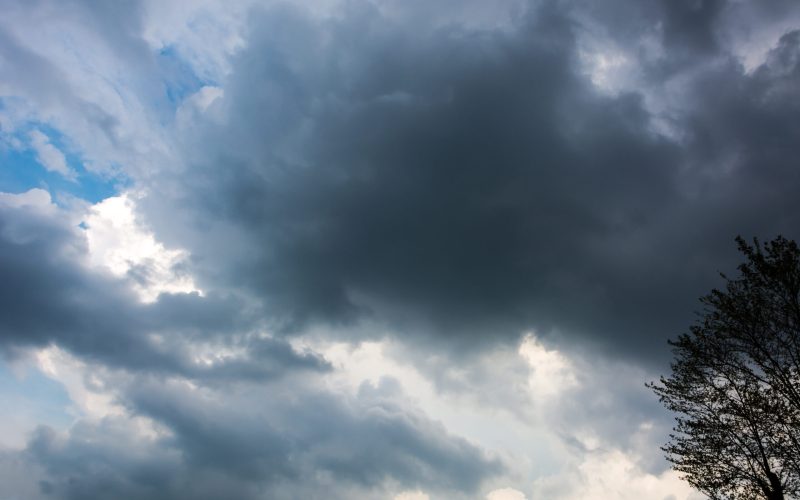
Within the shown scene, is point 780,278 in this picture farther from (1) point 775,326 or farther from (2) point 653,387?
(2) point 653,387

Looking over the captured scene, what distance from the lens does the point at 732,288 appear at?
77.5ft

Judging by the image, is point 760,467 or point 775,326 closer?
point 775,326

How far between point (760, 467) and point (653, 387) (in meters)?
5.92

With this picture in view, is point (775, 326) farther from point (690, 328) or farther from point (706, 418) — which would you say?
point (706, 418)

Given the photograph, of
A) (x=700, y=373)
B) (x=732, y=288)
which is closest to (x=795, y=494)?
(x=700, y=373)

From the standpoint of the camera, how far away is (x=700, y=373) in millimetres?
24984

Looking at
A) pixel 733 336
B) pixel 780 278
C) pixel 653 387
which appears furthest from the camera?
pixel 653 387

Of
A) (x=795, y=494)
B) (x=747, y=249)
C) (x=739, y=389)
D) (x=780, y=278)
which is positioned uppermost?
(x=747, y=249)

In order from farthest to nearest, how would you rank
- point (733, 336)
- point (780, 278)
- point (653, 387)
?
point (653, 387) < point (733, 336) < point (780, 278)

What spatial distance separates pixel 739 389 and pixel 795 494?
564 centimetres

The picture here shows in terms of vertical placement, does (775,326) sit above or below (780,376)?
above

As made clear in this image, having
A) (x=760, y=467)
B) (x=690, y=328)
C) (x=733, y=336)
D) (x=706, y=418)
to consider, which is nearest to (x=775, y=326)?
(x=733, y=336)

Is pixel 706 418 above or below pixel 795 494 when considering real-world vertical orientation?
above

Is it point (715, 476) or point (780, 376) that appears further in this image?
point (715, 476)
